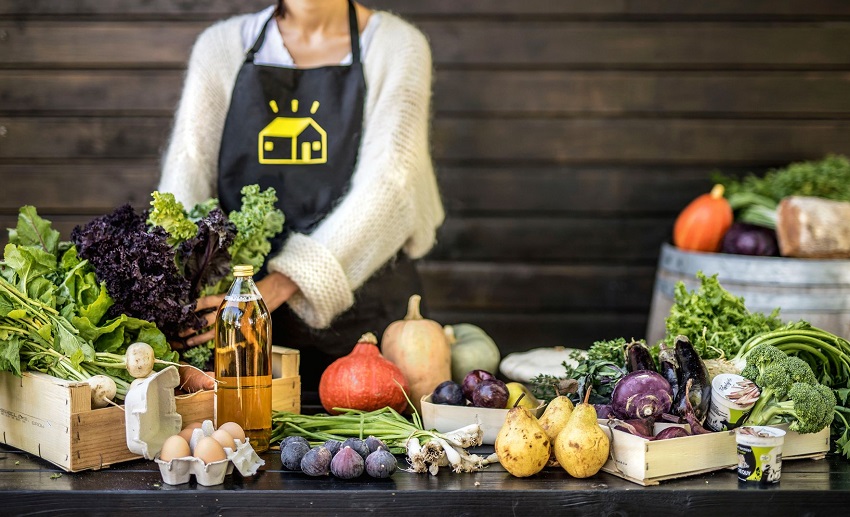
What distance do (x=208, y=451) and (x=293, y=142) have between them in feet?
4.08

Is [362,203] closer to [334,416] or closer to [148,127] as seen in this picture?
[334,416]

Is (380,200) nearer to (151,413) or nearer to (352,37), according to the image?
(352,37)

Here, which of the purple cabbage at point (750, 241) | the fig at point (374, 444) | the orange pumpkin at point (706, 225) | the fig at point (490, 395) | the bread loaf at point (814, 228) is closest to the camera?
the fig at point (374, 444)

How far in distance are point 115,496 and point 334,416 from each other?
19.0 inches

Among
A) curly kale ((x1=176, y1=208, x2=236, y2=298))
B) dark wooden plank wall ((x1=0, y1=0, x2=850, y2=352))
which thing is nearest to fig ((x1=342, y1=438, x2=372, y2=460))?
curly kale ((x1=176, y1=208, x2=236, y2=298))

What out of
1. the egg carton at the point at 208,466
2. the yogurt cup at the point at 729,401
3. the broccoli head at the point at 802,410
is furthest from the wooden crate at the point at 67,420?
the broccoli head at the point at 802,410

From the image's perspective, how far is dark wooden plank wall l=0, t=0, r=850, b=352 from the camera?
3467 mm

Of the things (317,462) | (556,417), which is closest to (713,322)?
(556,417)

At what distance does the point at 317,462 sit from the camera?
4.81ft

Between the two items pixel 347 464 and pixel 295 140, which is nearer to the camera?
pixel 347 464

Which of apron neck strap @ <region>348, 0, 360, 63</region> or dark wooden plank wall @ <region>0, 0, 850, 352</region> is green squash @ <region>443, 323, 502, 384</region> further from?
dark wooden plank wall @ <region>0, 0, 850, 352</region>

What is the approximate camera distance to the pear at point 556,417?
152 centimetres

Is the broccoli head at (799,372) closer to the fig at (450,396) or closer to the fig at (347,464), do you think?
the fig at (450,396)

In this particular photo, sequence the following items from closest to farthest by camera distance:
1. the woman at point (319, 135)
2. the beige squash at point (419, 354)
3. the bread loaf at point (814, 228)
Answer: the beige squash at point (419, 354) → the woman at point (319, 135) → the bread loaf at point (814, 228)
